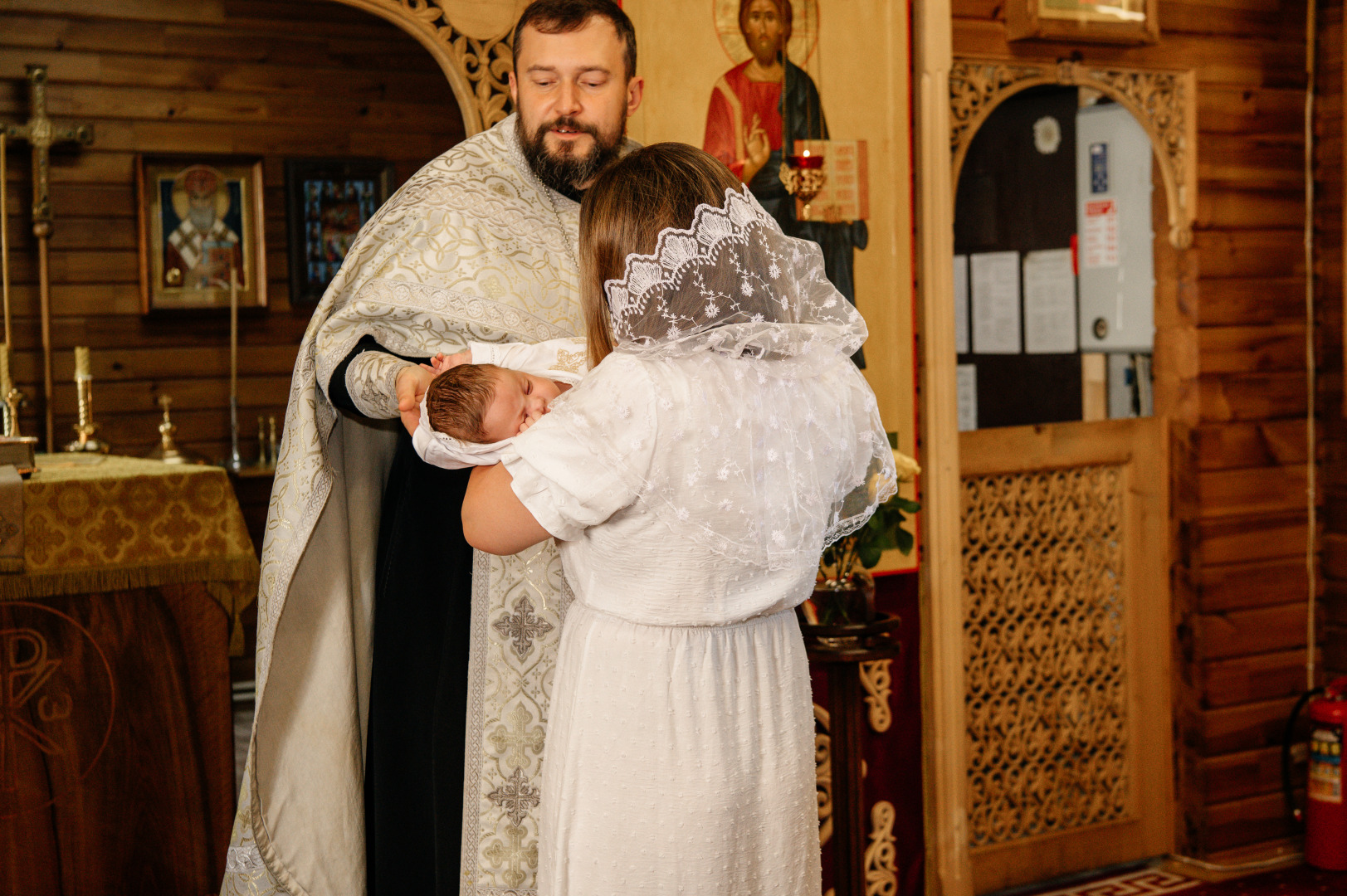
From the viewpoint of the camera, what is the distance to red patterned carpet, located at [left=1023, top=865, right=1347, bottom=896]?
357 cm

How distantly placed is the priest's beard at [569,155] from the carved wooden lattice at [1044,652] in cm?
176

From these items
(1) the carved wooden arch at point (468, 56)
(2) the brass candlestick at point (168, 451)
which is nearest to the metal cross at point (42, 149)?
(2) the brass candlestick at point (168, 451)

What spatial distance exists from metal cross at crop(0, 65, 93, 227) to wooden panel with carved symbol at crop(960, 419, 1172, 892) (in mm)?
3487

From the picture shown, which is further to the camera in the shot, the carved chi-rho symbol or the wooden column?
the wooden column

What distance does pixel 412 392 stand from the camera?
Answer: 1760 millimetres

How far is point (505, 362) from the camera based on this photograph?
5.89 feet

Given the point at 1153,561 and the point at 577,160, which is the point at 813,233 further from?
the point at 1153,561

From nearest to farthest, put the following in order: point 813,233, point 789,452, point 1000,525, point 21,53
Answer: point 789,452
point 813,233
point 1000,525
point 21,53

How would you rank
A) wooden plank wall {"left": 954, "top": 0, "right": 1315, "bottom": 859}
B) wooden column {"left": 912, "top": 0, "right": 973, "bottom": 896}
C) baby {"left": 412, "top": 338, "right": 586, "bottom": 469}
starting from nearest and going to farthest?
baby {"left": 412, "top": 338, "right": 586, "bottom": 469}, wooden column {"left": 912, "top": 0, "right": 973, "bottom": 896}, wooden plank wall {"left": 954, "top": 0, "right": 1315, "bottom": 859}

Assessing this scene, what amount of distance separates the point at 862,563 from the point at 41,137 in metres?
3.76

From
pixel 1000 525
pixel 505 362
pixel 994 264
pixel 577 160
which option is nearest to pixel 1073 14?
pixel 994 264

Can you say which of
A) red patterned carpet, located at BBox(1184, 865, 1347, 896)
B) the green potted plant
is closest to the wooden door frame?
the green potted plant

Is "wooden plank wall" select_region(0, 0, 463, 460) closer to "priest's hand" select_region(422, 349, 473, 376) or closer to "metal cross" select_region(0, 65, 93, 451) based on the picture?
"metal cross" select_region(0, 65, 93, 451)

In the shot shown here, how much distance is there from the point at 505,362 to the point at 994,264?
232 centimetres
